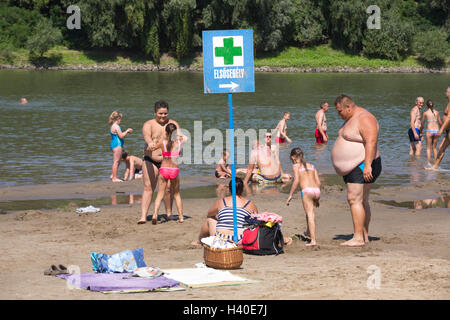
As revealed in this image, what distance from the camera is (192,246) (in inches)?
407

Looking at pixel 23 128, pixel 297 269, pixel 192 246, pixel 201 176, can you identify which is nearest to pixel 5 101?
pixel 23 128

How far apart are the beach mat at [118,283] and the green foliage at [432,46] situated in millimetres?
62113

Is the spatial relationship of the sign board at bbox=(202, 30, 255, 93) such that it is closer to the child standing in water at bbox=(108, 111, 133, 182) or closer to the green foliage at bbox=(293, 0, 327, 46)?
the child standing in water at bbox=(108, 111, 133, 182)

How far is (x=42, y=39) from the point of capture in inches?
2486

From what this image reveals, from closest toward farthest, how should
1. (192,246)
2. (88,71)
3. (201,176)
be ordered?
(192,246), (201,176), (88,71)

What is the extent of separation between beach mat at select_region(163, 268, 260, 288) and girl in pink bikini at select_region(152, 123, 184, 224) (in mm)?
3762

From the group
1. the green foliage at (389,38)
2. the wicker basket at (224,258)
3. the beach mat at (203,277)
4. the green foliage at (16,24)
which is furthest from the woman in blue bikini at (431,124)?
the green foliage at (16,24)

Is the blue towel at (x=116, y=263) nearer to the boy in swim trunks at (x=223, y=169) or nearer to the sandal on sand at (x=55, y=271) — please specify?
the sandal on sand at (x=55, y=271)

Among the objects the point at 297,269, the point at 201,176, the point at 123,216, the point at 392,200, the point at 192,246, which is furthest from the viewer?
the point at 201,176

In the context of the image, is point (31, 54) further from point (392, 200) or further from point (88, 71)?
point (392, 200)

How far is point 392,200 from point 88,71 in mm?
51409

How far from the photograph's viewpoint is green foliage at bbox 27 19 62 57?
208 feet

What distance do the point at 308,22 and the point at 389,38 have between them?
25.9ft

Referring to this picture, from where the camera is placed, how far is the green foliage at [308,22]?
6888 centimetres
